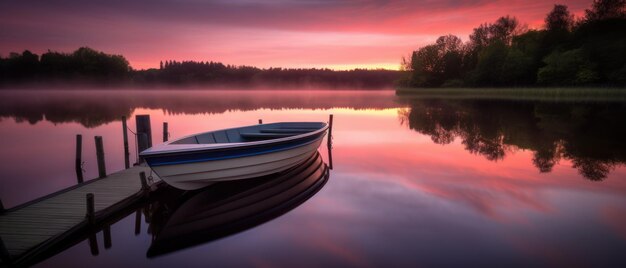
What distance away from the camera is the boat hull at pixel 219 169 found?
741 cm

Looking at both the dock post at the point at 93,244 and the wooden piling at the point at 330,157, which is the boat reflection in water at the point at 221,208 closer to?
the dock post at the point at 93,244

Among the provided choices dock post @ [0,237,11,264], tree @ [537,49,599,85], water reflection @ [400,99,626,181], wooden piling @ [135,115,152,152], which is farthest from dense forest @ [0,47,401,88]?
dock post @ [0,237,11,264]

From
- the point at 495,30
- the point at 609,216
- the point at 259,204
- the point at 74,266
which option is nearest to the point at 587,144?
the point at 609,216

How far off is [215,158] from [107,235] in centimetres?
263

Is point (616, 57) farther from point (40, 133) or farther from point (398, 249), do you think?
point (40, 133)

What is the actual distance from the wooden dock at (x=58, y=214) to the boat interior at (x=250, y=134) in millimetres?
1698

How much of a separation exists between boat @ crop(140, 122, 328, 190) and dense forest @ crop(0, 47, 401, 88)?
125420 mm

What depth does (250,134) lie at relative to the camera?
11.8 metres

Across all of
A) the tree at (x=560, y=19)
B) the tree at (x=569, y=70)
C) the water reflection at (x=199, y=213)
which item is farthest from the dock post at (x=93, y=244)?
the tree at (x=560, y=19)

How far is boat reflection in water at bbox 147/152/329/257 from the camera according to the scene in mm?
6777

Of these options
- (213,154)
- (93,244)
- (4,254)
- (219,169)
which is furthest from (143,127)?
(4,254)

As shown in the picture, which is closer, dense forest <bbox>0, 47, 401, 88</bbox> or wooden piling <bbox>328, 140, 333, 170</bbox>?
wooden piling <bbox>328, 140, 333, 170</bbox>

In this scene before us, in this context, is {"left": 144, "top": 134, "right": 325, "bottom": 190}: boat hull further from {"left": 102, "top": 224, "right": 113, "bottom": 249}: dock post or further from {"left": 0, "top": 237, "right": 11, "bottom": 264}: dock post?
{"left": 0, "top": 237, "right": 11, "bottom": 264}: dock post

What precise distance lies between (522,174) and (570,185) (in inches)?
59.5
